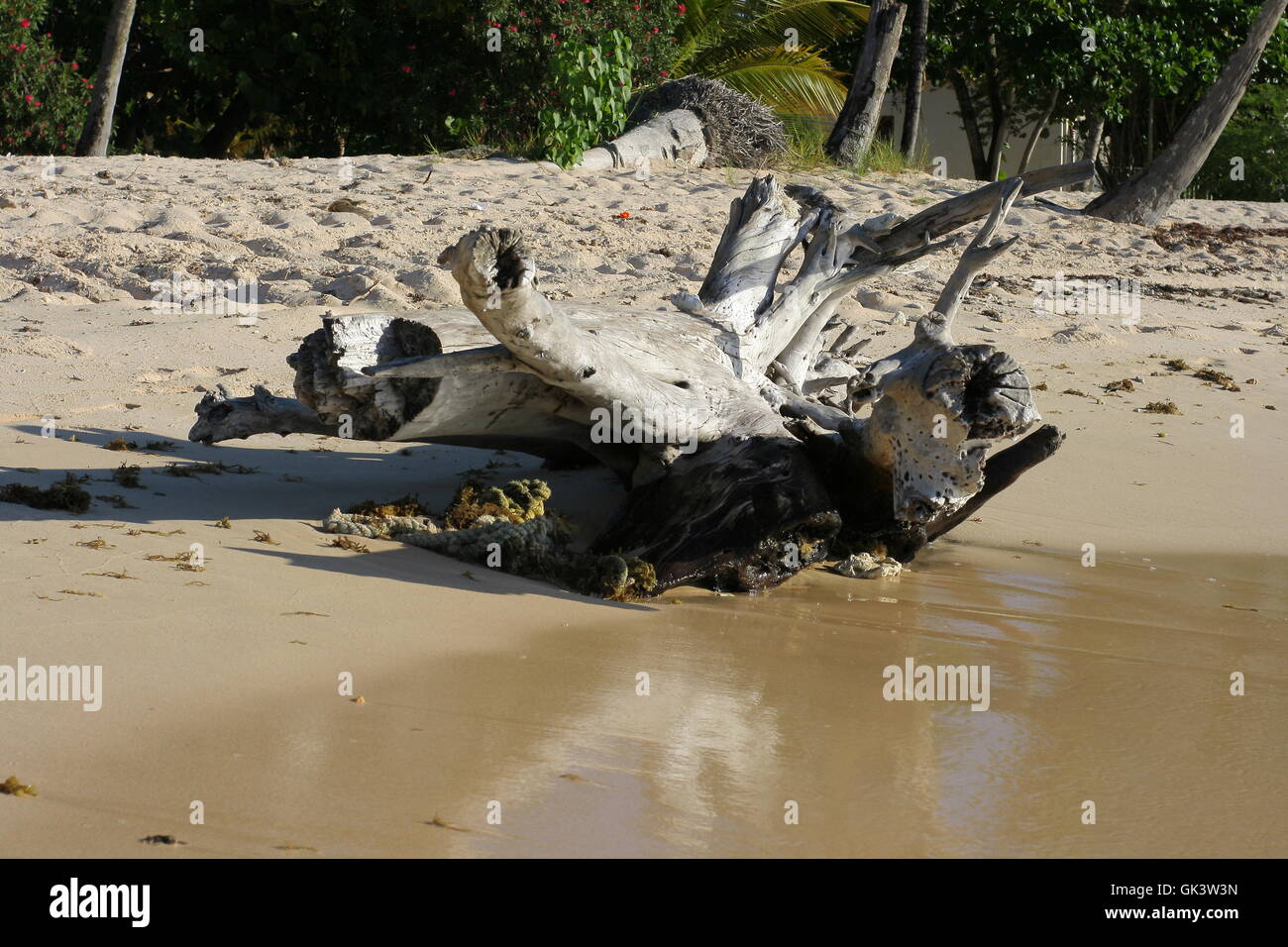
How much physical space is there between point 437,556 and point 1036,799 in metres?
2.27

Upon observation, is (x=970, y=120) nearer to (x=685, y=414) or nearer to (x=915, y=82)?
(x=915, y=82)

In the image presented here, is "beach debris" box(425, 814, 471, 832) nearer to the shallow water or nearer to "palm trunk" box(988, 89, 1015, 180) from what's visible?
the shallow water

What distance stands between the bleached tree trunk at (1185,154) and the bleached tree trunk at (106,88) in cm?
942

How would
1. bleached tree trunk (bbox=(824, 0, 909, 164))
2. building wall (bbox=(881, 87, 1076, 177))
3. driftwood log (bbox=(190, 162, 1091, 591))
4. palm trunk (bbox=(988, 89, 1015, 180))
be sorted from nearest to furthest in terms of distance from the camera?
driftwood log (bbox=(190, 162, 1091, 591)) → bleached tree trunk (bbox=(824, 0, 909, 164)) → palm trunk (bbox=(988, 89, 1015, 180)) → building wall (bbox=(881, 87, 1076, 177))

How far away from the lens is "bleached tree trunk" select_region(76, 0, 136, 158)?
40.0 ft

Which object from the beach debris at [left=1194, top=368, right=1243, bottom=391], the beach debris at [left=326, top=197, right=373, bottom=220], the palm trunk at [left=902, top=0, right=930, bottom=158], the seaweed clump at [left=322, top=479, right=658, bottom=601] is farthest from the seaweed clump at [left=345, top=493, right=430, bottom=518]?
the palm trunk at [left=902, top=0, right=930, bottom=158]

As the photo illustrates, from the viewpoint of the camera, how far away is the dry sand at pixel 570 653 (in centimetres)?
262

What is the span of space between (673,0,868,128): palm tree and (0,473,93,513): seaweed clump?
11985 mm

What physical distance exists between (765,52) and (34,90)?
27.4 feet

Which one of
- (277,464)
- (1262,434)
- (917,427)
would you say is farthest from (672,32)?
(917,427)

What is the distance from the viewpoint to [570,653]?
11.9ft
